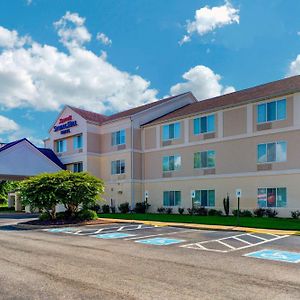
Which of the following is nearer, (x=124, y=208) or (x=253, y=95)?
(x=253, y=95)

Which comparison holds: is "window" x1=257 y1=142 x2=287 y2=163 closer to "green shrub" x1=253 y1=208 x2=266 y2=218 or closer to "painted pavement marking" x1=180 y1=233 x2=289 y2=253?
"green shrub" x1=253 y1=208 x2=266 y2=218

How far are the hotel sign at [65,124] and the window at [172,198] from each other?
13178 mm

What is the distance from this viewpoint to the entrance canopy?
34.9m

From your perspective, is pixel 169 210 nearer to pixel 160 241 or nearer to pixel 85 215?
pixel 85 215

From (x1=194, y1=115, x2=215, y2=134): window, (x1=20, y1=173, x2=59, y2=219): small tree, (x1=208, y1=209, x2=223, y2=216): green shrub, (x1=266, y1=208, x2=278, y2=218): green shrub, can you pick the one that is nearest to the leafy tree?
(x1=20, y1=173, x2=59, y2=219): small tree

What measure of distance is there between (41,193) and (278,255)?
15.3 metres

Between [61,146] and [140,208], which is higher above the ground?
[61,146]

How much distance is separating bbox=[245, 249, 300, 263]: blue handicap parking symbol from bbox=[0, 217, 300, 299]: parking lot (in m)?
0.03

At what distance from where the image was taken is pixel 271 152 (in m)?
26.9

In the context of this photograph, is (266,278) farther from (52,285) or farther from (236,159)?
(236,159)

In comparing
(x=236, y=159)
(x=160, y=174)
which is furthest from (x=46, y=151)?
(x=236, y=159)

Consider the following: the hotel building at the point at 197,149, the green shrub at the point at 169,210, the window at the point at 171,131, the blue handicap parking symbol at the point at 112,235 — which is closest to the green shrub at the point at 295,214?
the hotel building at the point at 197,149

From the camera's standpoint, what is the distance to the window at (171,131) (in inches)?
1319

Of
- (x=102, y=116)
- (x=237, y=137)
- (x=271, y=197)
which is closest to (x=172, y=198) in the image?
(x=237, y=137)
